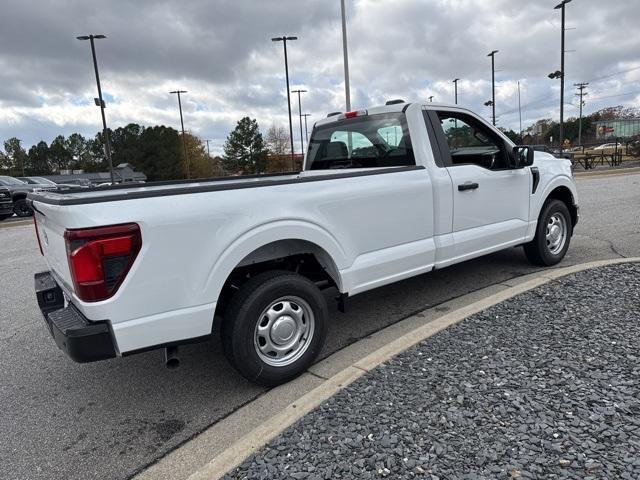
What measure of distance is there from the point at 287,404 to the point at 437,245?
197 cm

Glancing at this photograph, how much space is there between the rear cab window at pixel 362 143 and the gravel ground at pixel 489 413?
65.0 inches

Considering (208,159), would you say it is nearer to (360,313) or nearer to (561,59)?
(561,59)

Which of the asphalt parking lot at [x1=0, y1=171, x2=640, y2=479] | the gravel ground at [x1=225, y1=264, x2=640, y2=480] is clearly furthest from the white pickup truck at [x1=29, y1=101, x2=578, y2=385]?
the gravel ground at [x1=225, y1=264, x2=640, y2=480]

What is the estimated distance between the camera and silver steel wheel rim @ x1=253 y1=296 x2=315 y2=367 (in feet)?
10.5

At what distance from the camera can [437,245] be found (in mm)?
4285

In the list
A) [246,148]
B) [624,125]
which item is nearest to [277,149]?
[246,148]

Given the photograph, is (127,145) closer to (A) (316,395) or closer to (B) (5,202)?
(B) (5,202)

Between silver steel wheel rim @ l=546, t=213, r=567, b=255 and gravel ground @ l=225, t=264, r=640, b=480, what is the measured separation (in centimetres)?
203

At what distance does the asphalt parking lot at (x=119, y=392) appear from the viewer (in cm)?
276

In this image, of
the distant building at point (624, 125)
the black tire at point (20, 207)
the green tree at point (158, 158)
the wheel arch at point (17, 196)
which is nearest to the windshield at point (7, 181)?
the wheel arch at point (17, 196)

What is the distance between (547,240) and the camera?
5.68m

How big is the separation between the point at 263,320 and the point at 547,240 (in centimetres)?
391

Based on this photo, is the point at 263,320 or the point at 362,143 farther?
the point at 362,143

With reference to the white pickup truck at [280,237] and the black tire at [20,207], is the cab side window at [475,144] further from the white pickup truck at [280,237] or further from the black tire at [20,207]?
the black tire at [20,207]
